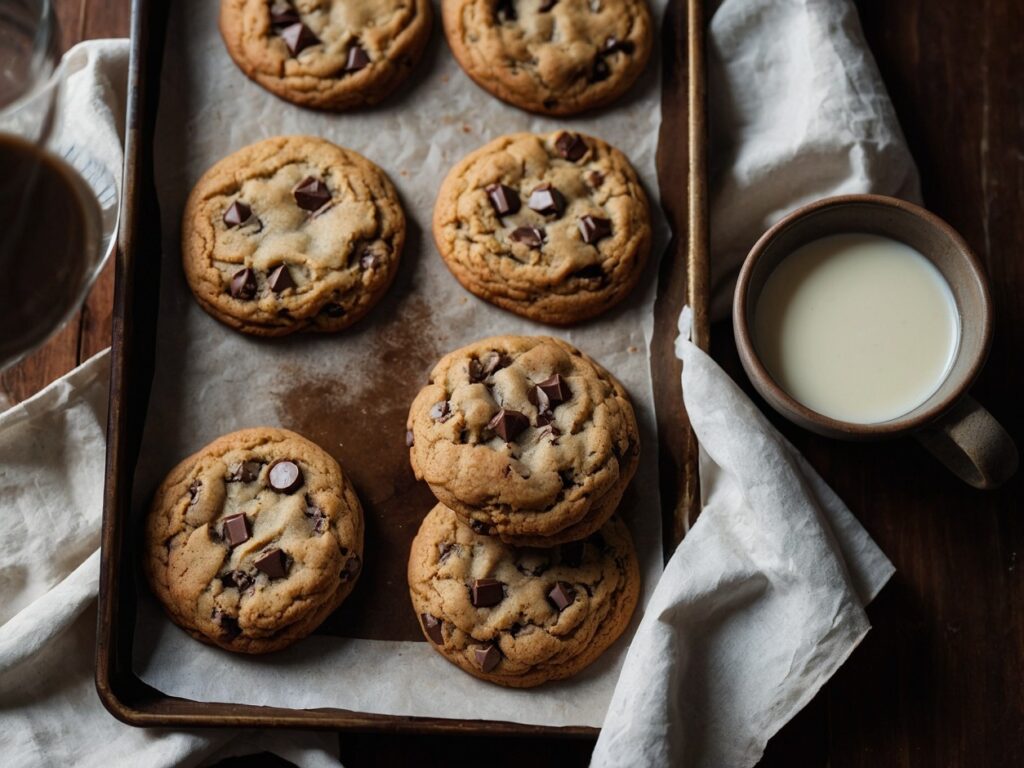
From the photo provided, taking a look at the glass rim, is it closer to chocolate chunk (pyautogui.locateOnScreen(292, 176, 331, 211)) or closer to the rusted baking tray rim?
the rusted baking tray rim

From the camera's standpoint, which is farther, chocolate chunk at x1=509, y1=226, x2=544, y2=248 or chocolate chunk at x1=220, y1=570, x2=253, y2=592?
chocolate chunk at x1=509, y1=226, x2=544, y2=248

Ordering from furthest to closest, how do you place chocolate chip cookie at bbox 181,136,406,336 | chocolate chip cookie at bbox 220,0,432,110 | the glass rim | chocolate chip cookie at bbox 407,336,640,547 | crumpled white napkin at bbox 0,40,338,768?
1. chocolate chip cookie at bbox 220,0,432,110
2. chocolate chip cookie at bbox 181,136,406,336
3. crumpled white napkin at bbox 0,40,338,768
4. chocolate chip cookie at bbox 407,336,640,547
5. the glass rim

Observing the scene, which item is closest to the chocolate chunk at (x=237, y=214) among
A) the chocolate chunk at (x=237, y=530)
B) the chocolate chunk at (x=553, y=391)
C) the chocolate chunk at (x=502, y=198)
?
the chocolate chunk at (x=502, y=198)

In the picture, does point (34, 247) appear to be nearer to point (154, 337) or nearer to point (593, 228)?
point (154, 337)

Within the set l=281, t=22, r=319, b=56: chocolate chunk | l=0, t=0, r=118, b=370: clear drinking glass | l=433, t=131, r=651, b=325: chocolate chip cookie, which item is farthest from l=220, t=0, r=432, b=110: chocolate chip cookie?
l=0, t=0, r=118, b=370: clear drinking glass

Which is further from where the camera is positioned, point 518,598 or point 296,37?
point 296,37

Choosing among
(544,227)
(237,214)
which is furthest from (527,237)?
(237,214)

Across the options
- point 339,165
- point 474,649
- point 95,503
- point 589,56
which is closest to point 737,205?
point 589,56
